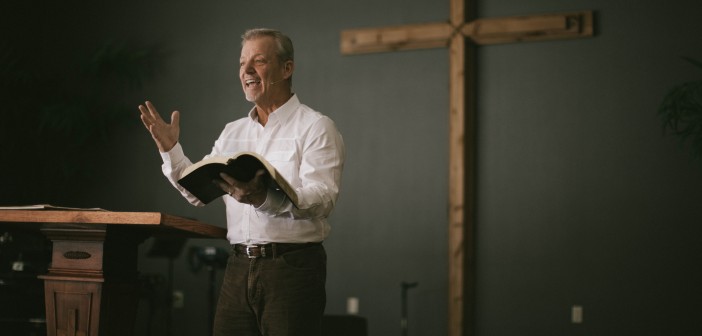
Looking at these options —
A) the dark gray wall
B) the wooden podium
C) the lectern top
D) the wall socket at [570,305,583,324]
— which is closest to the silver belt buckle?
the wooden podium

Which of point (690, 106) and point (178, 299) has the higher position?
point (690, 106)

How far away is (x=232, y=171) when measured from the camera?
6.19 ft

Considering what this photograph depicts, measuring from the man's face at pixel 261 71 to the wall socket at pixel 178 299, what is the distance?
12.6 feet

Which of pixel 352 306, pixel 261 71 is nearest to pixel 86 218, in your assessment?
pixel 261 71

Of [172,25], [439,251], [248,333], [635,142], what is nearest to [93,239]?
[248,333]

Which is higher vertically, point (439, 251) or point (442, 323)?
point (439, 251)

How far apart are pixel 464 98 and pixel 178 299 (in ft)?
8.73

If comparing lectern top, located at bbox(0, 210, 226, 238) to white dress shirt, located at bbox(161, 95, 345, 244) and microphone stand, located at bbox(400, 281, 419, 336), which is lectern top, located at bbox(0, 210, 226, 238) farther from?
microphone stand, located at bbox(400, 281, 419, 336)

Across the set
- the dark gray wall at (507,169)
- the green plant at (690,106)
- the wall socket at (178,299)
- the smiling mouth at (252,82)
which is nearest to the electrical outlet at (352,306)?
the dark gray wall at (507,169)

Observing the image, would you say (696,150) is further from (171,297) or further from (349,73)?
(171,297)

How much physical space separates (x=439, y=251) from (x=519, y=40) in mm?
1542

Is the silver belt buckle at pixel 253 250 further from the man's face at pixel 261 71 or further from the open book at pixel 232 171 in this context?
the man's face at pixel 261 71

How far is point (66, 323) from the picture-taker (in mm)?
2174

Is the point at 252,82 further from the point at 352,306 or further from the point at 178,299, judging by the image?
the point at 178,299
